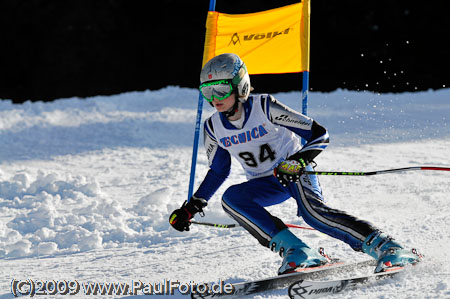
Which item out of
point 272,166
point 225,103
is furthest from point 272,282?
point 225,103

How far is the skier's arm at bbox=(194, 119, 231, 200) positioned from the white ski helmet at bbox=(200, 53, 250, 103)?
12.0 inches

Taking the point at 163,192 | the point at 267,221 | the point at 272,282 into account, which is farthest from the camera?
the point at 163,192

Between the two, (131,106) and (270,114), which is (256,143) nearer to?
(270,114)

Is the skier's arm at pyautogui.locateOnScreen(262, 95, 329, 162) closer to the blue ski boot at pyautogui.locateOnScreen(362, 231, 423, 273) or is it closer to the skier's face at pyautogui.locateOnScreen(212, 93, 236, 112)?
the skier's face at pyautogui.locateOnScreen(212, 93, 236, 112)

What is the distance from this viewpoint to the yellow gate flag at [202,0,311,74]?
4570mm

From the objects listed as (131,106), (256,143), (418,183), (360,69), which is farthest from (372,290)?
(360,69)

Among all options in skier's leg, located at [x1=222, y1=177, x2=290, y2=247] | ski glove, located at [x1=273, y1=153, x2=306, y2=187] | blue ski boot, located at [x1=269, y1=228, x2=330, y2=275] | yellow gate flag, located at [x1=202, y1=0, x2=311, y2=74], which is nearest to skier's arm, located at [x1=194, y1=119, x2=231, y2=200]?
skier's leg, located at [x1=222, y1=177, x2=290, y2=247]

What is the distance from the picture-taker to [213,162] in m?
3.45

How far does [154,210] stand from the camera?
15.5ft

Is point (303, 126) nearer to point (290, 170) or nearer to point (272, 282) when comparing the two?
point (290, 170)

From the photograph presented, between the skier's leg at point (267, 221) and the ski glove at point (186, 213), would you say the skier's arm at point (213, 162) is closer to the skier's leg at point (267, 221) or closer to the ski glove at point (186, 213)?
the ski glove at point (186, 213)

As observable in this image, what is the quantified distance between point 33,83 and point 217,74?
41.4 ft

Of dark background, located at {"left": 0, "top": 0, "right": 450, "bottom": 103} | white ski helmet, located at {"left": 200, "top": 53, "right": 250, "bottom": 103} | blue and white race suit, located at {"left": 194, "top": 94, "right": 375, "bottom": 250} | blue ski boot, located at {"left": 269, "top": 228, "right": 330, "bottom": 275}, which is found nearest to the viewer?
blue ski boot, located at {"left": 269, "top": 228, "right": 330, "bottom": 275}

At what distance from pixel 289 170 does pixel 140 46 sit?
1205 centimetres
